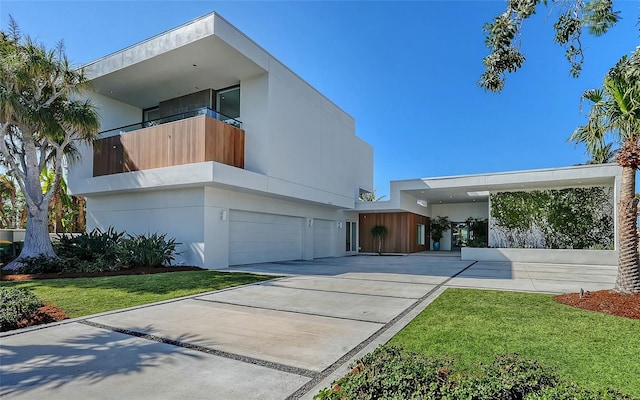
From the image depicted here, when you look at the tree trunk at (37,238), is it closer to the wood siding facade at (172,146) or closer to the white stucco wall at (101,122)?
the wood siding facade at (172,146)

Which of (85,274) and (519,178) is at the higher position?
(519,178)

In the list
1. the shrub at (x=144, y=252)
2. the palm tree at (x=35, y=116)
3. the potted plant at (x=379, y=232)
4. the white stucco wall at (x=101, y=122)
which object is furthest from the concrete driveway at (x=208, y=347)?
the potted plant at (x=379, y=232)

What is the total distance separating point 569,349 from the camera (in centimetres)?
404

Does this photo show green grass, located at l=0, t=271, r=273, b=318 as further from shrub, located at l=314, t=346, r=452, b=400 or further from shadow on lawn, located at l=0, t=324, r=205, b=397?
shrub, located at l=314, t=346, r=452, b=400

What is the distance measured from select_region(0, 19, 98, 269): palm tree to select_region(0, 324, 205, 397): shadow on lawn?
8809mm

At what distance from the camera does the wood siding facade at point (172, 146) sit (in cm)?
1186

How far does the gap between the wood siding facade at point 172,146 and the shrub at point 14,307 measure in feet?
22.4

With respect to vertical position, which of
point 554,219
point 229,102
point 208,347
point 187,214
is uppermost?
point 229,102

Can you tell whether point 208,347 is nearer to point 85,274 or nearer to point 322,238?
point 85,274

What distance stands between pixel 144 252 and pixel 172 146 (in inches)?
148

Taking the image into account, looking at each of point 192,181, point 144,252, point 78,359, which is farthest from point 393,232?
point 78,359

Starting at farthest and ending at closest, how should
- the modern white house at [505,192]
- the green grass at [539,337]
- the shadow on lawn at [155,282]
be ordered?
the modern white house at [505,192], the shadow on lawn at [155,282], the green grass at [539,337]

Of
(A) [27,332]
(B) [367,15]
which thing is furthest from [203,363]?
(B) [367,15]

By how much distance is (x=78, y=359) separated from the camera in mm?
3725
